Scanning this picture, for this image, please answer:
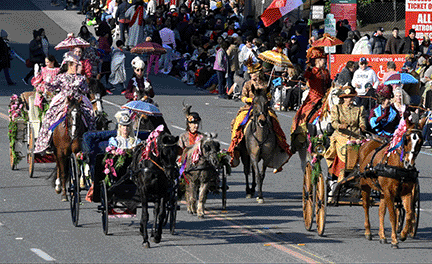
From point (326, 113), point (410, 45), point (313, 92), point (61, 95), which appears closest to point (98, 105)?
point (61, 95)

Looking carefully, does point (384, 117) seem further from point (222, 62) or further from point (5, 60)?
point (5, 60)

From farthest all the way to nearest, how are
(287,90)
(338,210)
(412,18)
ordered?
1. (412,18)
2. (287,90)
3. (338,210)

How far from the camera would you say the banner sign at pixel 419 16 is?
3206 centimetres

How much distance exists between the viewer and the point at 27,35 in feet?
144

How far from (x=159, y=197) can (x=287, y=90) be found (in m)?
17.4

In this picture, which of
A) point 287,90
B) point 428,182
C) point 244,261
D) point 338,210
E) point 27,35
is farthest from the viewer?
point 27,35

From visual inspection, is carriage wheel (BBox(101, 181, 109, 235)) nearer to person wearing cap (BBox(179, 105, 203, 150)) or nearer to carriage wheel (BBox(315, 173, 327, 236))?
person wearing cap (BBox(179, 105, 203, 150))

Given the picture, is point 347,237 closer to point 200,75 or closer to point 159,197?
point 159,197

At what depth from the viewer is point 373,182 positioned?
12.9m

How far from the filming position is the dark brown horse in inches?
653

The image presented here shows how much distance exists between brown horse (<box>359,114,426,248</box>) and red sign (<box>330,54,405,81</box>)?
642 inches

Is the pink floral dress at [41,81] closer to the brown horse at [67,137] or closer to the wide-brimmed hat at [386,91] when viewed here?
the brown horse at [67,137]

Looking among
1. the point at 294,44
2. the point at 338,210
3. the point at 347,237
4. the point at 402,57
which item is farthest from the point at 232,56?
the point at 347,237

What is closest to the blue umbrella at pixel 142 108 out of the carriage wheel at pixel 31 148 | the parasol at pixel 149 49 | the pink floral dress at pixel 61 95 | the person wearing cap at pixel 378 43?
the pink floral dress at pixel 61 95
